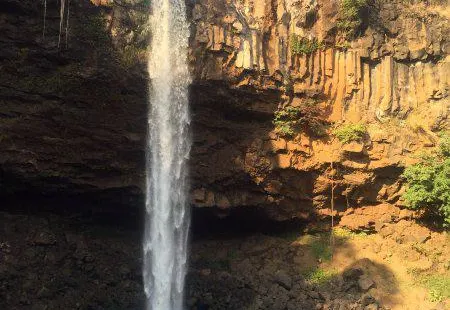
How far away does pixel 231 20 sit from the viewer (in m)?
17.3

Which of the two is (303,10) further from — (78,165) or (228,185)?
(78,165)

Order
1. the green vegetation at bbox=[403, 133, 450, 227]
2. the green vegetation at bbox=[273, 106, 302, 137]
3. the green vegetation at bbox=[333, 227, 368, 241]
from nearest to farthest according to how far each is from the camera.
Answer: the green vegetation at bbox=[403, 133, 450, 227] → the green vegetation at bbox=[273, 106, 302, 137] → the green vegetation at bbox=[333, 227, 368, 241]

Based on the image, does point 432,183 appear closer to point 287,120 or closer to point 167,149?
point 287,120

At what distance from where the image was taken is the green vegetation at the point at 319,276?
54.5 ft

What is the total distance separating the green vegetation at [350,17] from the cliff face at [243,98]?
22 cm

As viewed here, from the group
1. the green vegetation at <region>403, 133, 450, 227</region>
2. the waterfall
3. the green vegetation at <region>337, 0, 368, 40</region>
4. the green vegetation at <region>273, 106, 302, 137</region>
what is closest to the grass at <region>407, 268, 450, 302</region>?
the green vegetation at <region>403, 133, 450, 227</region>

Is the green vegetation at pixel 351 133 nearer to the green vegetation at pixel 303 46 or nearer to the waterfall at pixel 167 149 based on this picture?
the green vegetation at pixel 303 46

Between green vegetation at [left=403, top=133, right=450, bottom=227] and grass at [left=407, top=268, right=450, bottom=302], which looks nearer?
grass at [left=407, top=268, right=450, bottom=302]

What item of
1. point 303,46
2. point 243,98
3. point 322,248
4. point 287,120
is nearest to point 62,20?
point 243,98

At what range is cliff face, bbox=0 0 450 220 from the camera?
50.1ft

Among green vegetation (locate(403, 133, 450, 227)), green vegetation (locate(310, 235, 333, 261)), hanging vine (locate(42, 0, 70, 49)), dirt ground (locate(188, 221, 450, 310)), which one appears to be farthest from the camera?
green vegetation (locate(310, 235, 333, 261))

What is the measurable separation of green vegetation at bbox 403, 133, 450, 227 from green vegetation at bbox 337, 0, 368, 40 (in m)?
5.50

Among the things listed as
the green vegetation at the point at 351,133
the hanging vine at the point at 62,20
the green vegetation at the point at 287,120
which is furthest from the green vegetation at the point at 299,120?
the hanging vine at the point at 62,20

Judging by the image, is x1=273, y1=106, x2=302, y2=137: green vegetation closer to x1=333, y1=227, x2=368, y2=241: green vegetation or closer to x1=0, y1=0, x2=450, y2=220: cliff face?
x1=0, y1=0, x2=450, y2=220: cliff face
